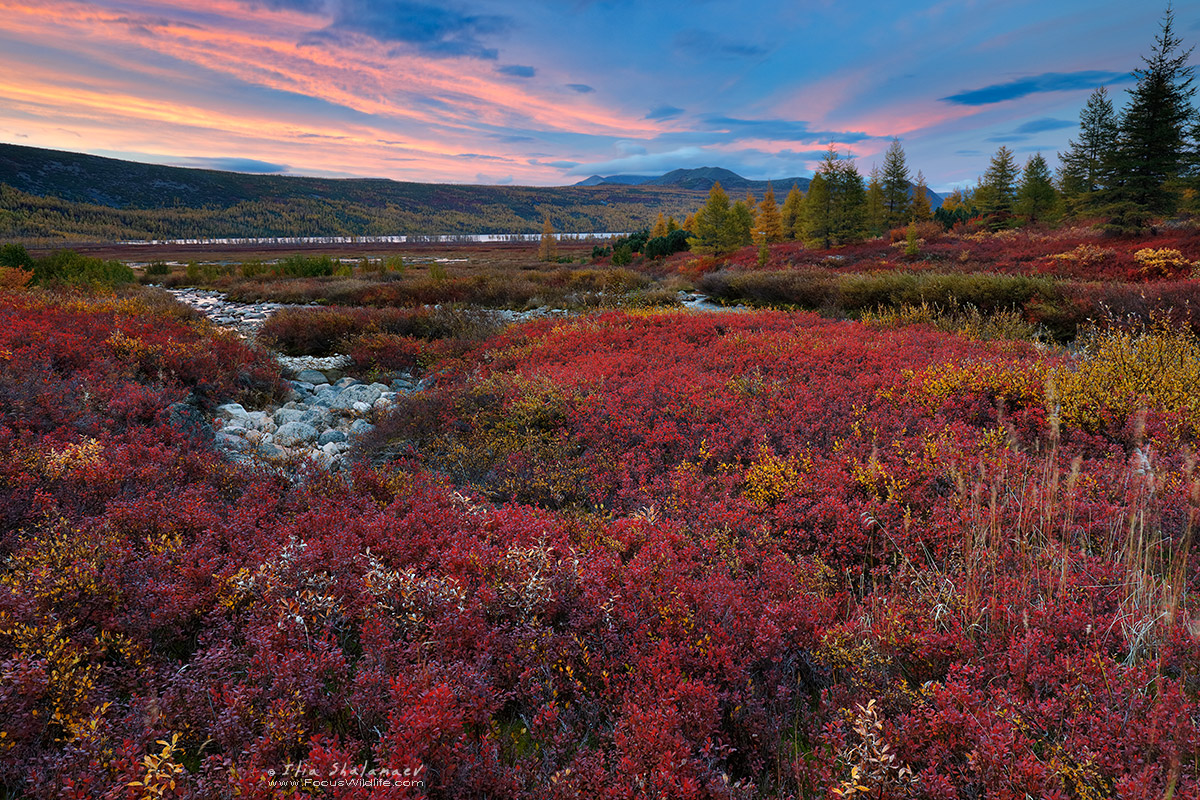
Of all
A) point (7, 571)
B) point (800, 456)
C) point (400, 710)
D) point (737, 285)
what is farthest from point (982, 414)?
point (737, 285)

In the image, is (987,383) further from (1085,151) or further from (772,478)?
(1085,151)

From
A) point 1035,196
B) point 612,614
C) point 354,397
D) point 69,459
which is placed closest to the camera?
point 612,614

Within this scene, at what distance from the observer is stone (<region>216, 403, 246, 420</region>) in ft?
22.2

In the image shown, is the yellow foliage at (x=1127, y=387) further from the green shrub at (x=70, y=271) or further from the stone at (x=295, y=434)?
the green shrub at (x=70, y=271)

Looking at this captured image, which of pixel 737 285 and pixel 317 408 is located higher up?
pixel 737 285

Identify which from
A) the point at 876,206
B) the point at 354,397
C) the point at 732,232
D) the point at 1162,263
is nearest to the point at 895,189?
the point at 876,206

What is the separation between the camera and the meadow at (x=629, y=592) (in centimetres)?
178

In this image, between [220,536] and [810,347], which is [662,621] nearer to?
[220,536]

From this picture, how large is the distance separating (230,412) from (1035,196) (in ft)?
180

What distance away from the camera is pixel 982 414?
5.38 meters

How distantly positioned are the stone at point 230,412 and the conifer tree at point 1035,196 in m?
52.5

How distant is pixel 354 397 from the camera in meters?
8.12

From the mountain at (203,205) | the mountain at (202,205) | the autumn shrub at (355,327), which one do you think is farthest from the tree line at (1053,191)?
the mountain at (202,205)

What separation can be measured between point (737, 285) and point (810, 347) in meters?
11.3
